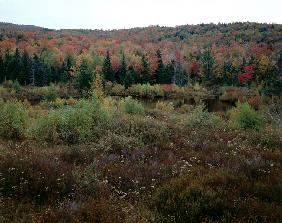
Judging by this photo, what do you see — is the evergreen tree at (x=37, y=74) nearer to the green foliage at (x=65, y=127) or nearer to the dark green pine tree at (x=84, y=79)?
the dark green pine tree at (x=84, y=79)

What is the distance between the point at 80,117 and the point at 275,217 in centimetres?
1345

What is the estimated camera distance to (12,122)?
64.9 ft

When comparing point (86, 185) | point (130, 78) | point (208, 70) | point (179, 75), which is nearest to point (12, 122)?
point (86, 185)

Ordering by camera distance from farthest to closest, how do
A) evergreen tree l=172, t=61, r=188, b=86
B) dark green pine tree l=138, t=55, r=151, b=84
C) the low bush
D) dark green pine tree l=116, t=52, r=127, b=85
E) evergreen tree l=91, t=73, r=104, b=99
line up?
evergreen tree l=172, t=61, r=188, b=86
dark green pine tree l=138, t=55, r=151, b=84
dark green pine tree l=116, t=52, r=127, b=85
evergreen tree l=91, t=73, r=104, b=99
the low bush

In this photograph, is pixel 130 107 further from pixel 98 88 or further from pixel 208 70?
pixel 208 70

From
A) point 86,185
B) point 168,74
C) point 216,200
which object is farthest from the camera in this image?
point 168,74

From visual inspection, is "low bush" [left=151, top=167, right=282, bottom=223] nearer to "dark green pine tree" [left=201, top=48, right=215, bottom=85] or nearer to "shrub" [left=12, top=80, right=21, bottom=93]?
"shrub" [left=12, top=80, right=21, bottom=93]

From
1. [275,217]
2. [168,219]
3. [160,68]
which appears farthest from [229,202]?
[160,68]

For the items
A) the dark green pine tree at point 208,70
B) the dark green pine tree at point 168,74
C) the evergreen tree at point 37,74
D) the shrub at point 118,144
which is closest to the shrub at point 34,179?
the shrub at point 118,144

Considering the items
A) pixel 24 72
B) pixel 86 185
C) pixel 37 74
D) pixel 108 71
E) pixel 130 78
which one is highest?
pixel 86 185

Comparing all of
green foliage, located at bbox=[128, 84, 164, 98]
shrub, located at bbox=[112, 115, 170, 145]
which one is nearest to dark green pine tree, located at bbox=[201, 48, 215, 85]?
green foliage, located at bbox=[128, 84, 164, 98]

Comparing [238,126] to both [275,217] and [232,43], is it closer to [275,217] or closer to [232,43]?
[275,217]

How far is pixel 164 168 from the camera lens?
402 inches

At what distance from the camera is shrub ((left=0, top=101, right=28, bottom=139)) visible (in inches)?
770
